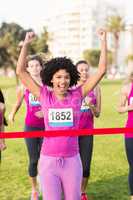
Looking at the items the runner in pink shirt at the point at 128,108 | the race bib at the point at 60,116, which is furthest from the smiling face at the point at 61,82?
the runner in pink shirt at the point at 128,108

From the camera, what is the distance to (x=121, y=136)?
1267 centimetres

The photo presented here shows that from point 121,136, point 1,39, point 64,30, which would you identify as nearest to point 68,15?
point 64,30

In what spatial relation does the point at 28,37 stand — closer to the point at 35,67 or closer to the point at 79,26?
the point at 35,67

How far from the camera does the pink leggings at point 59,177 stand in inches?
167

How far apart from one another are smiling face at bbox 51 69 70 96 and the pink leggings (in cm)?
60

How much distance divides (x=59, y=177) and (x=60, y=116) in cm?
54

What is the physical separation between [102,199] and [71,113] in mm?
2498

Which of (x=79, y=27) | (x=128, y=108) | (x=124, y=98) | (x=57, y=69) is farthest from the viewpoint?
(x=79, y=27)

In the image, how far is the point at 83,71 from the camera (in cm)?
630

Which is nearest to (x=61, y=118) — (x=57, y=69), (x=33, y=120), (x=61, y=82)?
(x=61, y=82)

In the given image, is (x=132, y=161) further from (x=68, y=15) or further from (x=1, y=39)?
(x=68, y=15)

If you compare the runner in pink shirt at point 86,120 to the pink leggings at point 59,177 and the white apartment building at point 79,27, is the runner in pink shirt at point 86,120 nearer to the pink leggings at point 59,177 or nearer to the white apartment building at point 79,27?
the pink leggings at point 59,177

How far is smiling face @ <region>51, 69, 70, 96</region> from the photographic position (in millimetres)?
4312

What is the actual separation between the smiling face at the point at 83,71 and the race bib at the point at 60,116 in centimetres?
198
